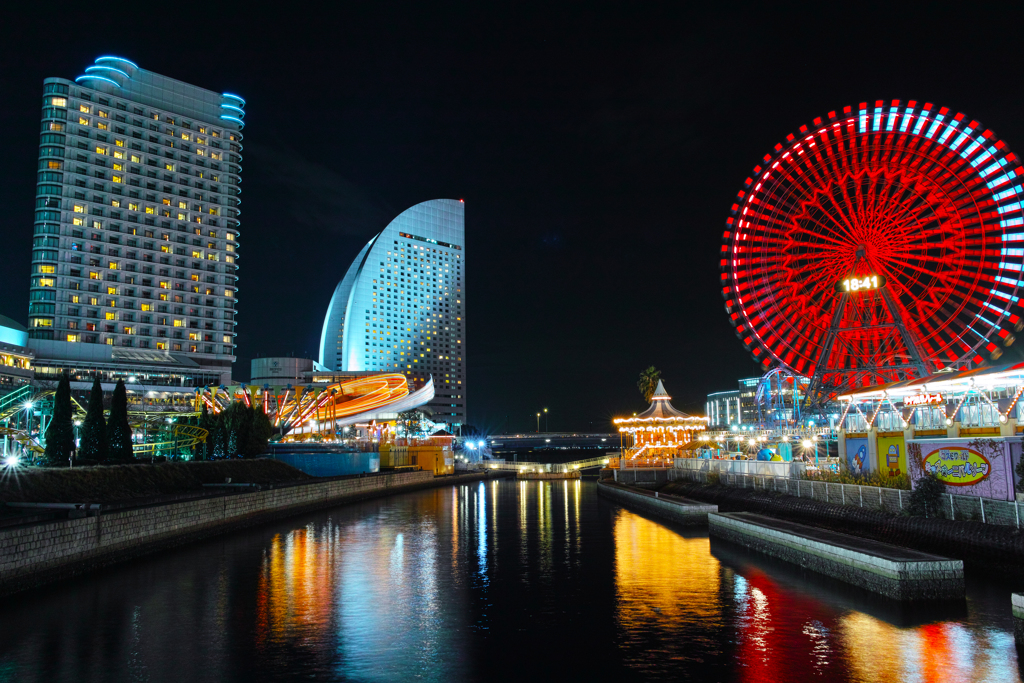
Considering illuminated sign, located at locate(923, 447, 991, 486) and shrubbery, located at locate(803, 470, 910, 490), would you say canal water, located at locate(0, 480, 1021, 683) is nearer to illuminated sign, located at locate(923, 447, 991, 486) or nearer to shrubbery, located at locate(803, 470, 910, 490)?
illuminated sign, located at locate(923, 447, 991, 486)

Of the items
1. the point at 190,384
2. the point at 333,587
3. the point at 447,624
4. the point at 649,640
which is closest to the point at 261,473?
the point at 333,587

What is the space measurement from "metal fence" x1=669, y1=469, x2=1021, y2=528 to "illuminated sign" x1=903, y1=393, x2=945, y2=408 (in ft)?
19.6

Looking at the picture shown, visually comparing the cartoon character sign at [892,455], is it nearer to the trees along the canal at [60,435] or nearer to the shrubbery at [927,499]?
the shrubbery at [927,499]

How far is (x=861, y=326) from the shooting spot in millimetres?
47438

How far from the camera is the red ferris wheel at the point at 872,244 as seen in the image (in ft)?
133

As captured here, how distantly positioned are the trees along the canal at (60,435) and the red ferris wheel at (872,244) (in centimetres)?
3978

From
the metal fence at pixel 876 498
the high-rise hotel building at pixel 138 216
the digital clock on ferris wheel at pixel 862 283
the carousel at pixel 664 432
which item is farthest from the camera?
the high-rise hotel building at pixel 138 216

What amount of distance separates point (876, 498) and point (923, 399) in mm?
9287

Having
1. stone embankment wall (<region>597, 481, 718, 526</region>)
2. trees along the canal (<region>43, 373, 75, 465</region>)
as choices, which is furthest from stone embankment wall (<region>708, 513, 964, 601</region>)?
trees along the canal (<region>43, 373, 75, 465</region>)

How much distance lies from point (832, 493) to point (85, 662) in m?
24.1

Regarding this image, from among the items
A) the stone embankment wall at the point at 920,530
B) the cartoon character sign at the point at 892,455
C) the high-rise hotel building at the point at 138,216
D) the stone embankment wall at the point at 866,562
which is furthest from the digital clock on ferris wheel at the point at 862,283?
the high-rise hotel building at the point at 138,216

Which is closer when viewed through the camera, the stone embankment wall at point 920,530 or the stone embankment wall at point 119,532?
the stone embankment wall at point 920,530

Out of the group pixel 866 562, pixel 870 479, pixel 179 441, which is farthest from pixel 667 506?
pixel 179 441

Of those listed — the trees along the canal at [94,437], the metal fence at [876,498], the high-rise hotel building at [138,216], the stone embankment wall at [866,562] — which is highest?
the high-rise hotel building at [138,216]
